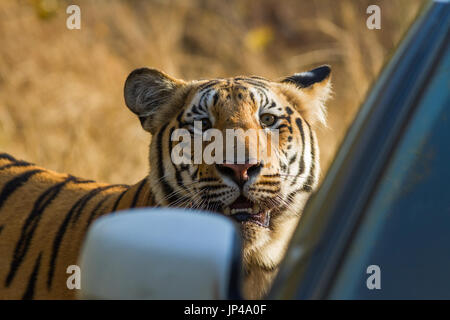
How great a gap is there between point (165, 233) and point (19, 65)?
7.04 m

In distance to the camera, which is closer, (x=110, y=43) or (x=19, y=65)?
(x=19, y=65)

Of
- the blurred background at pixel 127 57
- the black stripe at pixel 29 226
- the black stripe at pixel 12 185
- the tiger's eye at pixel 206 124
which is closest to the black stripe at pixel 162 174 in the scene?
the tiger's eye at pixel 206 124

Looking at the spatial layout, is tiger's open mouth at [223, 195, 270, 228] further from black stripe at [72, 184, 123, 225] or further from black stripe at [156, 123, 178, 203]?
black stripe at [72, 184, 123, 225]

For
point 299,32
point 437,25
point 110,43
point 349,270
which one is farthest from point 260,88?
point 299,32

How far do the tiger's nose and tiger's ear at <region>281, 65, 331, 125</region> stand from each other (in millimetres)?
570

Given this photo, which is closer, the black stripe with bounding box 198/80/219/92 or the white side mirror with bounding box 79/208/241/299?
the white side mirror with bounding box 79/208/241/299

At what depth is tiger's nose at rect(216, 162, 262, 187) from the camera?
223cm

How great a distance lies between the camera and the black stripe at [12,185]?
3.10 meters

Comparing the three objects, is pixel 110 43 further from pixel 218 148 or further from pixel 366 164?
pixel 366 164

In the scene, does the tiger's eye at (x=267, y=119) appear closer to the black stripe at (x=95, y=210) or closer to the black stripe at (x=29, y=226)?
the black stripe at (x=95, y=210)

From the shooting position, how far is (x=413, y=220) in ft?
3.98

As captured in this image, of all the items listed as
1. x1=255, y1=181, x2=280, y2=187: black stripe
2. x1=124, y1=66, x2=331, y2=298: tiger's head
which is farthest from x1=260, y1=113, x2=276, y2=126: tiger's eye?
x1=255, y1=181, x2=280, y2=187: black stripe

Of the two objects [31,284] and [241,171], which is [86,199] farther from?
[241,171]
